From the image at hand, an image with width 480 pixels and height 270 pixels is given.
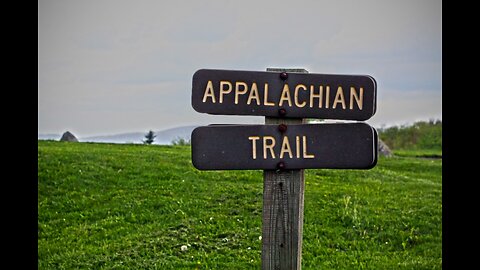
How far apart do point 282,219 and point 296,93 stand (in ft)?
3.28

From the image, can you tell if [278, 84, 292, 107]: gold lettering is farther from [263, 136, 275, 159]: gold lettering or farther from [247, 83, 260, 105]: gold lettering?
[263, 136, 275, 159]: gold lettering

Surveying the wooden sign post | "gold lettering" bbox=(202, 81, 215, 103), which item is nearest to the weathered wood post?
the wooden sign post

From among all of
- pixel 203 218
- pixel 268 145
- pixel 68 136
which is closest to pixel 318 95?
pixel 268 145

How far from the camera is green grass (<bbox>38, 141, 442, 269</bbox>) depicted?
9.37m

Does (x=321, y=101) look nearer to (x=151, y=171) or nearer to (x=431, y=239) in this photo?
(x=431, y=239)

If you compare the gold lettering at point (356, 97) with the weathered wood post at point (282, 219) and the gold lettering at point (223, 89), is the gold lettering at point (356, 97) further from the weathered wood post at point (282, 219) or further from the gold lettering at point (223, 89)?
the gold lettering at point (223, 89)

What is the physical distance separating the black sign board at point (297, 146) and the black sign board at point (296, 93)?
11 cm

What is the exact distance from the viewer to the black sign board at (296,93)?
5.16m

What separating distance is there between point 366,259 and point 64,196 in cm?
627

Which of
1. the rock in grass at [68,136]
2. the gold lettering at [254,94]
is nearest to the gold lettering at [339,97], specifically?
the gold lettering at [254,94]

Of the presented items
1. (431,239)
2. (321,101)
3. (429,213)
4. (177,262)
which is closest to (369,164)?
(321,101)

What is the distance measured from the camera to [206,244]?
9742mm

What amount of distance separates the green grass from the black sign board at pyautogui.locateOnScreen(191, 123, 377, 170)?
13.1 ft

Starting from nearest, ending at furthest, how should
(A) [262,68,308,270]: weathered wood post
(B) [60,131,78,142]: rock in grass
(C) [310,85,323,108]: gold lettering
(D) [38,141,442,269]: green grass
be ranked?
(C) [310,85,323,108]: gold lettering, (A) [262,68,308,270]: weathered wood post, (D) [38,141,442,269]: green grass, (B) [60,131,78,142]: rock in grass
